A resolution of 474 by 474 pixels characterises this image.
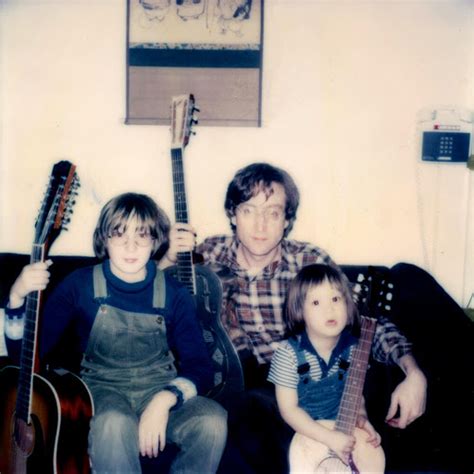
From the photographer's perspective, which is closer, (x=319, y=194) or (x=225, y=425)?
(x=225, y=425)

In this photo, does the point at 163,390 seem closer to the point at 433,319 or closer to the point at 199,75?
the point at 433,319

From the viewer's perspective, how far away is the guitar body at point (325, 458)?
1394 mm

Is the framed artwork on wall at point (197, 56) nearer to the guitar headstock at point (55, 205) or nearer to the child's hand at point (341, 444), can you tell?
the guitar headstock at point (55, 205)

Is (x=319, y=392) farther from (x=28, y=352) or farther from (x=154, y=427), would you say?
(x=28, y=352)

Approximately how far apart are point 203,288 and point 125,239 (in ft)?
1.18

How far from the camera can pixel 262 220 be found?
1790 mm

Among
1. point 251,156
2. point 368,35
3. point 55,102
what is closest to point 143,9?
point 55,102

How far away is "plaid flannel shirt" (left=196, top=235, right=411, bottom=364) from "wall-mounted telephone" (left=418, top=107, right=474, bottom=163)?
726mm

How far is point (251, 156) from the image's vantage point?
2.22 m

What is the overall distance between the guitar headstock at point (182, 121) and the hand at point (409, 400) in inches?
42.0

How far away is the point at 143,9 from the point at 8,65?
2.06 ft

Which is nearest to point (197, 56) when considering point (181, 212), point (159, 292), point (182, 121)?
point (182, 121)

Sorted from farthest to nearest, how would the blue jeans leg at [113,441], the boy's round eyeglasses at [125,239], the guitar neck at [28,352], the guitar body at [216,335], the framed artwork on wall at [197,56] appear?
the framed artwork on wall at [197,56] → the guitar body at [216,335] → the boy's round eyeglasses at [125,239] → the guitar neck at [28,352] → the blue jeans leg at [113,441]

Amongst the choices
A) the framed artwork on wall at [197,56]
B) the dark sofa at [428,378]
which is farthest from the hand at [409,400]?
the framed artwork on wall at [197,56]
